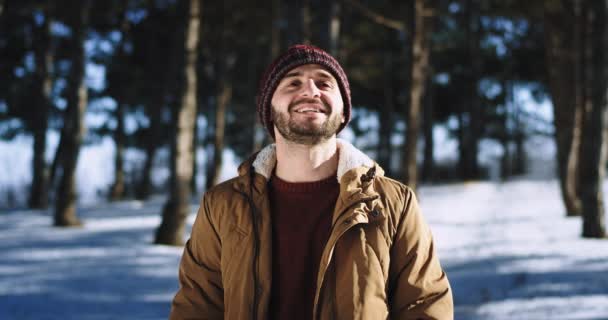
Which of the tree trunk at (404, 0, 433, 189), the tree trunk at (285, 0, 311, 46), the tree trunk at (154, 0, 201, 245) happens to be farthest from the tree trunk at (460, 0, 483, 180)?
the tree trunk at (154, 0, 201, 245)

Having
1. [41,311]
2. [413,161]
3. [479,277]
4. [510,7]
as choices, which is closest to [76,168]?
[41,311]

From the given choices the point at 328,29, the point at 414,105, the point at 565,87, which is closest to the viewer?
the point at 328,29

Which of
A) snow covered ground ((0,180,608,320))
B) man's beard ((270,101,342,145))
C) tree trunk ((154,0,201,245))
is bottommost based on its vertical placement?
snow covered ground ((0,180,608,320))

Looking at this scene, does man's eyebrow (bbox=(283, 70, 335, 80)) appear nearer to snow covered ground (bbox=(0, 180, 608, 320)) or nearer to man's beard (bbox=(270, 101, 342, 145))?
man's beard (bbox=(270, 101, 342, 145))

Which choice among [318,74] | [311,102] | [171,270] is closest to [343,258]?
[311,102]

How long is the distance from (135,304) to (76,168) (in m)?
6.32

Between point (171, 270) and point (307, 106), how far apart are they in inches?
188

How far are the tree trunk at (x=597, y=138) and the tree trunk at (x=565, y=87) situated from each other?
2.60 meters

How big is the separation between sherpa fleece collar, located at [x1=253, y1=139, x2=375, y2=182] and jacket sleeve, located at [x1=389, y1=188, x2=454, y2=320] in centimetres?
30

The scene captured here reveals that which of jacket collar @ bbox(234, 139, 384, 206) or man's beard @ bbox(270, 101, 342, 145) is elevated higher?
man's beard @ bbox(270, 101, 342, 145)

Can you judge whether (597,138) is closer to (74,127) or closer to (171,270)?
(171,270)

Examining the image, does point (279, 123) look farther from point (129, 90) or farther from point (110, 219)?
point (129, 90)

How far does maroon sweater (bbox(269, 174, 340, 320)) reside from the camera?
220 centimetres

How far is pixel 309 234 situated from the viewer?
2244 millimetres
